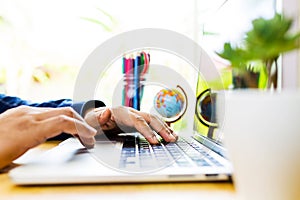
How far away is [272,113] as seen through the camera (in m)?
0.30

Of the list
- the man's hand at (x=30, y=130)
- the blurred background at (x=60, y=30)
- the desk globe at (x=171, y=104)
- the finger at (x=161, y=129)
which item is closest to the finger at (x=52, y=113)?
the man's hand at (x=30, y=130)

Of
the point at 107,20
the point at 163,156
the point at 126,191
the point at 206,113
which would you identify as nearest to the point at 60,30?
the point at 107,20

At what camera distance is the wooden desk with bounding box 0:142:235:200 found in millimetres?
409

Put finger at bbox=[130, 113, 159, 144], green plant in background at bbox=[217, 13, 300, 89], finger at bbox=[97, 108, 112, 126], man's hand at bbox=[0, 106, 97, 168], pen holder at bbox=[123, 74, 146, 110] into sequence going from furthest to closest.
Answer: pen holder at bbox=[123, 74, 146, 110], finger at bbox=[97, 108, 112, 126], finger at bbox=[130, 113, 159, 144], man's hand at bbox=[0, 106, 97, 168], green plant in background at bbox=[217, 13, 300, 89]

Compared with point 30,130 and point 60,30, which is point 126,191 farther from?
Result: point 60,30

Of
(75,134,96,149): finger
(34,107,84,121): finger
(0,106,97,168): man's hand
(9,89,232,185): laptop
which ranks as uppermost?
(34,107,84,121): finger

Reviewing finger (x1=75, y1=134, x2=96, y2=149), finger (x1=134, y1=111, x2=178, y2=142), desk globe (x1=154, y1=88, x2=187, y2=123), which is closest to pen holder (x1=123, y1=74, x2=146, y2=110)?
desk globe (x1=154, y1=88, x2=187, y2=123)

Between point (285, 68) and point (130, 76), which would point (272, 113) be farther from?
point (130, 76)

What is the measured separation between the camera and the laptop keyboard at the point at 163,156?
1.69ft

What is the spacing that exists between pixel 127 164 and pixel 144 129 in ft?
0.88

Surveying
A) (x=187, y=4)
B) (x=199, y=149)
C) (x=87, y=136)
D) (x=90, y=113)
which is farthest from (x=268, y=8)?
(x=187, y=4)

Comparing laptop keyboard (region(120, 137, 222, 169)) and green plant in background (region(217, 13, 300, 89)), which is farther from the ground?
green plant in background (region(217, 13, 300, 89))

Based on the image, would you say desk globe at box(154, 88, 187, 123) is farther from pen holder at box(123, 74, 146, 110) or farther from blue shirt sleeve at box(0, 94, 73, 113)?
blue shirt sleeve at box(0, 94, 73, 113)

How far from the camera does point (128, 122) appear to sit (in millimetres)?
877
